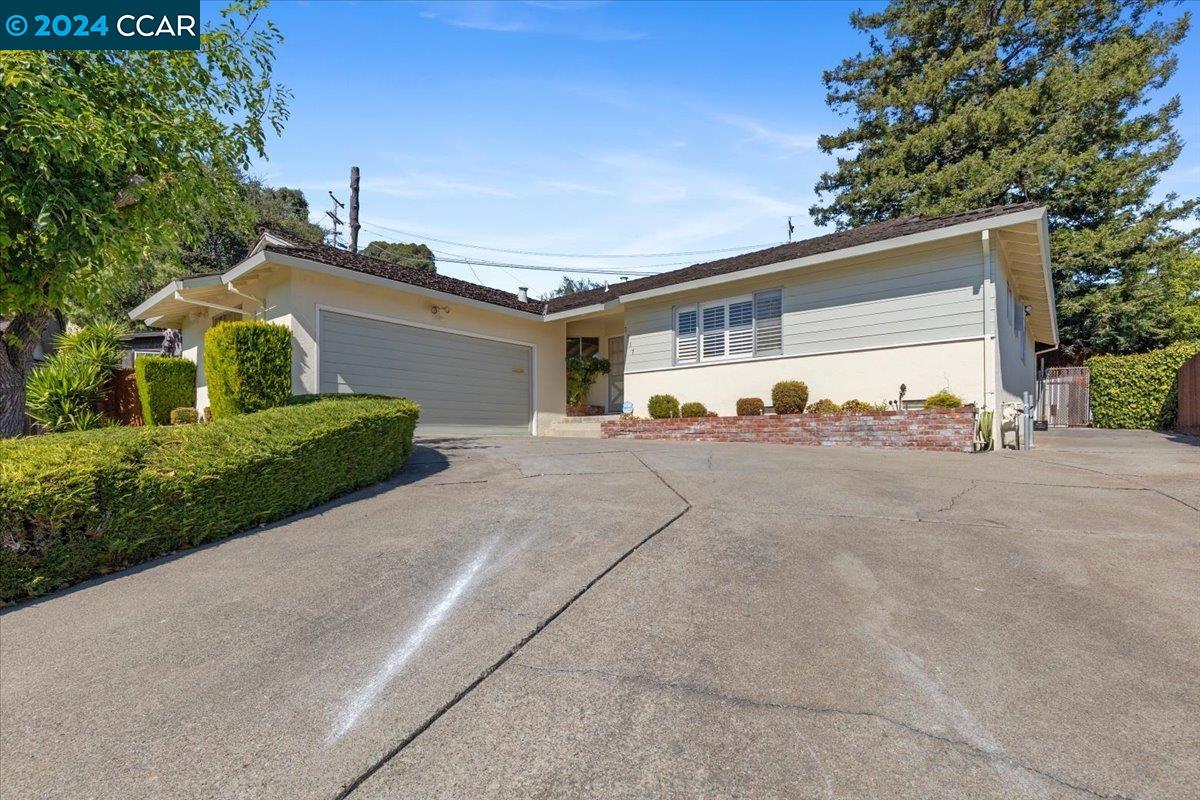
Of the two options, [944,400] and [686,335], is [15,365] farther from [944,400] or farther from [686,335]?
[944,400]

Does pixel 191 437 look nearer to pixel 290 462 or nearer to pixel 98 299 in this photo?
pixel 290 462

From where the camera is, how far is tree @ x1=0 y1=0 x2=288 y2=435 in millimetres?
4922

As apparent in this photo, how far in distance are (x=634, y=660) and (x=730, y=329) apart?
444 inches

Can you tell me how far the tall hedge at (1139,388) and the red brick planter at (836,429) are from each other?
10972 millimetres

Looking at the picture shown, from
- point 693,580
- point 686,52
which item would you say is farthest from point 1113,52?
point 693,580

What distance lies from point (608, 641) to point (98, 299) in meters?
6.86

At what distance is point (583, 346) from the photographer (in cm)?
1722

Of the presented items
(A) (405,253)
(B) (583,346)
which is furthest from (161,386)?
(A) (405,253)

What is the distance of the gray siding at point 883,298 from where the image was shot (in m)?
10.3

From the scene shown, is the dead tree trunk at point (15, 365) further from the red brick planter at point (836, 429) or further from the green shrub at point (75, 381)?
the red brick planter at point (836, 429)

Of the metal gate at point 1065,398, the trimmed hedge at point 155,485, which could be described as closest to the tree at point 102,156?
the trimmed hedge at point 155,485

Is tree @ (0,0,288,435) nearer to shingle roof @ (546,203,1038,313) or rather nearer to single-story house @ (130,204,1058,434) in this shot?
single-story house @ (130,204,1058,434)

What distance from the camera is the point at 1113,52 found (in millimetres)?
21125

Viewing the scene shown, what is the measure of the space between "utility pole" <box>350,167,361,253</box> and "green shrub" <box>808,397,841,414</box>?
1962 centimetres
